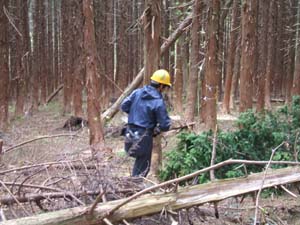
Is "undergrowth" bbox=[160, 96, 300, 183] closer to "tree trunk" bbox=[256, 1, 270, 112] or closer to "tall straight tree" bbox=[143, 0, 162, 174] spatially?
"tall straight tree" bbox=[143, 0, 162, 174]

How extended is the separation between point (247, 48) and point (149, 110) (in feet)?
18.0

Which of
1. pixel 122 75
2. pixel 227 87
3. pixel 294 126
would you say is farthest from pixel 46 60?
pixel 294 126

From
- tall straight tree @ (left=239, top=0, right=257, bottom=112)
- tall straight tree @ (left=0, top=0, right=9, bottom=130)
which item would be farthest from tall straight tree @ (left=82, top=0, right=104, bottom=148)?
tall straight tree @ (left=0, top=0, right=9, bottom=130)

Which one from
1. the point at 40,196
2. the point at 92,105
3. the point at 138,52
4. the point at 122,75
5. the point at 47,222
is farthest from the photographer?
the point at 138,52

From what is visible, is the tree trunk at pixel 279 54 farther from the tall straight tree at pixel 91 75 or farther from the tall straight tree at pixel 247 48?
the tall straight tree at pixel 91 75

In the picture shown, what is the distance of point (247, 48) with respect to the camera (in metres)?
11.2

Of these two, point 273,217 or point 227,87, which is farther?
point 227,87

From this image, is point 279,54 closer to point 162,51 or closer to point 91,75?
point 162,51

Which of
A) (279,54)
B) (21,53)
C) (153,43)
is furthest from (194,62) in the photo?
(279,54)

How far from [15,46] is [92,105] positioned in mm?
11956

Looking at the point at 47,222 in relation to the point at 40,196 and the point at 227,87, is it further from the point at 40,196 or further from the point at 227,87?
the point at 227,87

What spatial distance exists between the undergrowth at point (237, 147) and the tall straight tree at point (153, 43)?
359 millimetres

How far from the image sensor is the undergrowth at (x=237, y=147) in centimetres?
706

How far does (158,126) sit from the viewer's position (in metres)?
6.59
